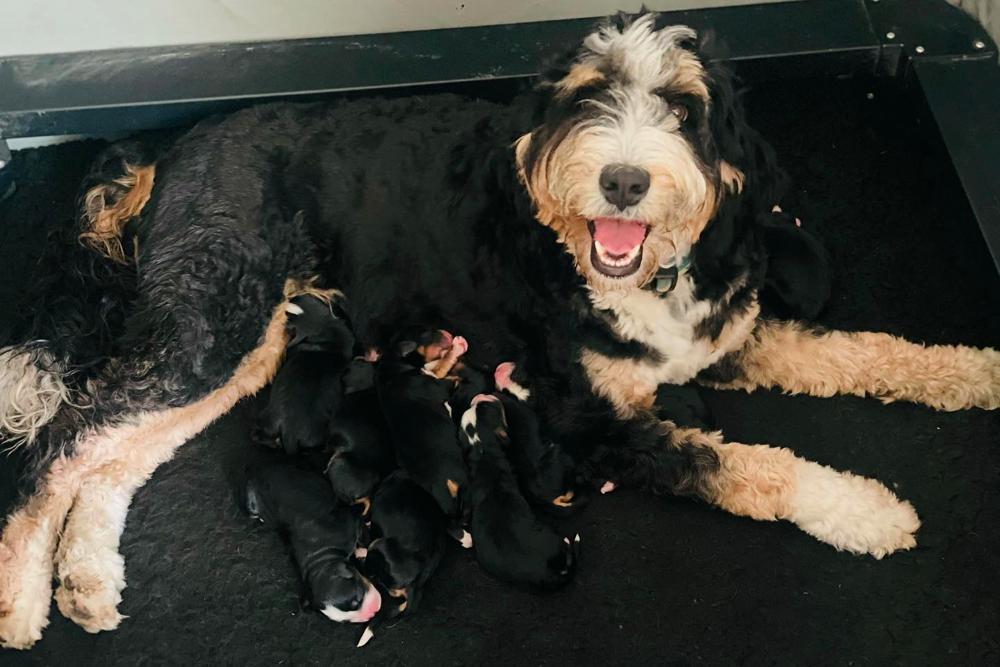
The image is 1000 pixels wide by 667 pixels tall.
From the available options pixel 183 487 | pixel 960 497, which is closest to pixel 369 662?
pixel 183 487

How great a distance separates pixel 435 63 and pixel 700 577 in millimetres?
2064

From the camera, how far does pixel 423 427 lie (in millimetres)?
2596

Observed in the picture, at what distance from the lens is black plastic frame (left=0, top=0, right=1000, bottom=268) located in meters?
3.32

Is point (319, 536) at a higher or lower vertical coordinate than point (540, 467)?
lower

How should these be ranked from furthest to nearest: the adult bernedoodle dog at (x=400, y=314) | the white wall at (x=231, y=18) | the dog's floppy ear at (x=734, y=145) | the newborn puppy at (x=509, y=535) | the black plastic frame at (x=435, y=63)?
the white wall at (x=231, y=18) < the black plastic frame at (x=435, y=63) < the adult bernedoodle dog at (x=400, y=314) < the newborn puppy at (x=509, y=535) < the dog's floppy ear at (x=734, y=145)

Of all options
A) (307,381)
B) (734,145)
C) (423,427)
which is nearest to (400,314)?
(307,381)

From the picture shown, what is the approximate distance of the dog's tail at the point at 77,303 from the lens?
2732mm

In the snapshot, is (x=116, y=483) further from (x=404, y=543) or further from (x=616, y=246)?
(x=616, y=246)

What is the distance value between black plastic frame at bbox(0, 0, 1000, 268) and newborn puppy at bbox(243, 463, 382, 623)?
1.48 meters

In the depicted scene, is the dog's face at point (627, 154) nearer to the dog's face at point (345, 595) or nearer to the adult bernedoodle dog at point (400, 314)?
the adult bernedoodle dog at point (400, 314)

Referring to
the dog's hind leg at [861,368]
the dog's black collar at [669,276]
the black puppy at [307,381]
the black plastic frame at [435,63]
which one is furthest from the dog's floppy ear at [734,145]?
the black puppy at [307,381]

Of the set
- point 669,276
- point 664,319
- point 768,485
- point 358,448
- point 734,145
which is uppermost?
point 734,145

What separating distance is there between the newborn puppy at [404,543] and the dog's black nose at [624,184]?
3.42 feet

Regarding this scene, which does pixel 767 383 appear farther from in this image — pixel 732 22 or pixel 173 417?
pixel 173 417
